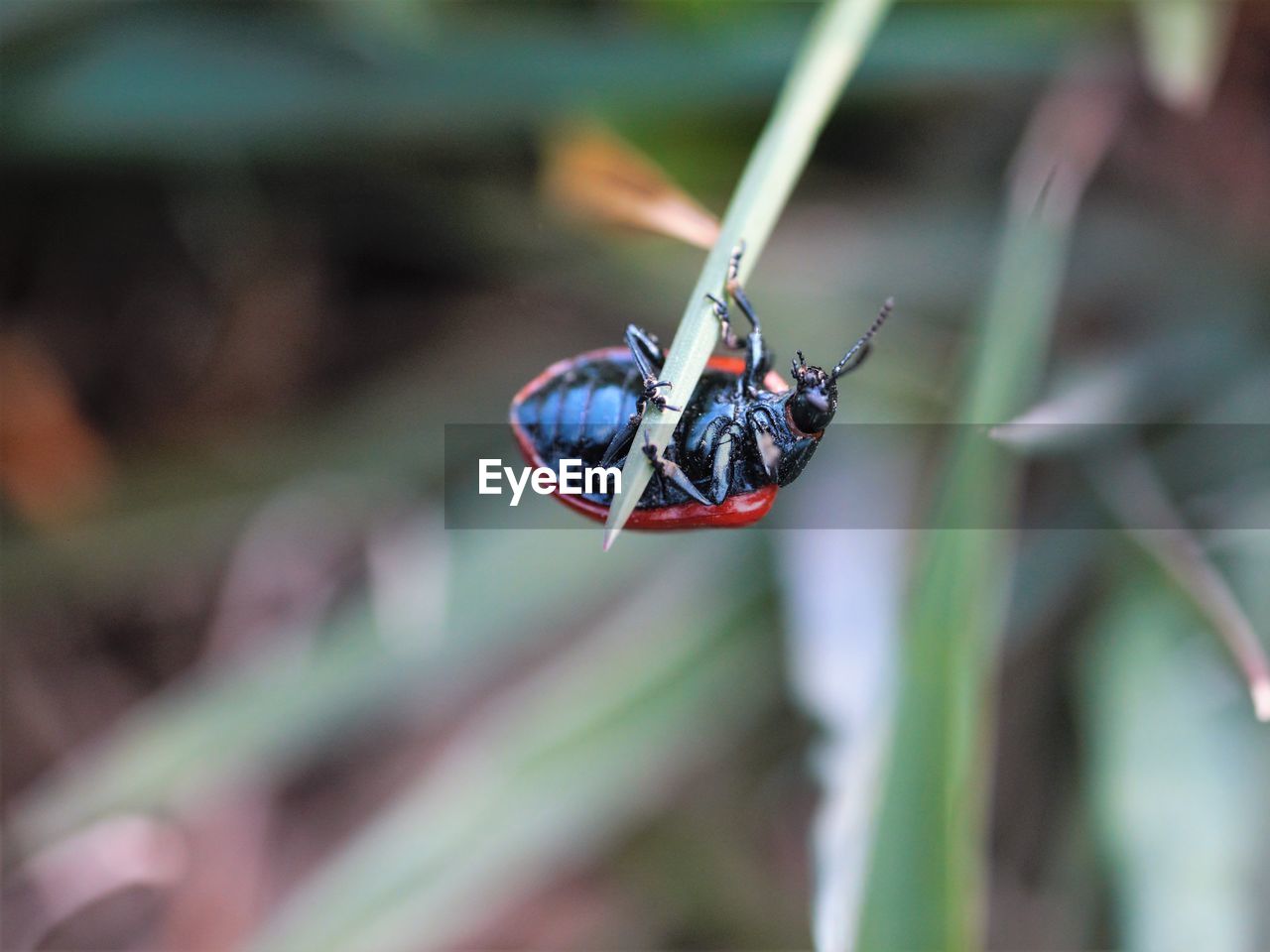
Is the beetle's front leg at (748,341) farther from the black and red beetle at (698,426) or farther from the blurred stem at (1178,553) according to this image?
the blurred stem at (1178,553)

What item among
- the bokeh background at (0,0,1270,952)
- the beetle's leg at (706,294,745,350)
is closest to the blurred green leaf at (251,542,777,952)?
the bokeh background at (0,0,1270,952)

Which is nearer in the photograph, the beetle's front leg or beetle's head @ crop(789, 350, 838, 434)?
the beetle's front leg

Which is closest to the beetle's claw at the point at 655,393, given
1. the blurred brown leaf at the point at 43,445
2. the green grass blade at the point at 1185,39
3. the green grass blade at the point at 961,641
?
the green grass blade at the point at 961,641

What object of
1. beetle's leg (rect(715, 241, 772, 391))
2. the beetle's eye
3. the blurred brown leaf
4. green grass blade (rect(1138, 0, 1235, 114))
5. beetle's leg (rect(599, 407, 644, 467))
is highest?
green grass blade (rect(1138, 0, 1235, 114))

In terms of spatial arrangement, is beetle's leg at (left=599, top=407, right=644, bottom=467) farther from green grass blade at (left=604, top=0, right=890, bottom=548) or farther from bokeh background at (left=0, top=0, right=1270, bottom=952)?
bokeh background at (left=0, top=0, right=1270, bottom=952)

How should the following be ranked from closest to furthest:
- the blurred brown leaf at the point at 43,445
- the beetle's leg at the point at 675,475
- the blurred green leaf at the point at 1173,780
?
1. the beetle's leg at the point at 675,475
2. the blurred green leaf at the point at 1173,780
3. the blurred brown leaf at the point at 43,445

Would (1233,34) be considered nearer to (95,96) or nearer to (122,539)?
(95,96)

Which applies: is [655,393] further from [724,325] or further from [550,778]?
[550,778]
